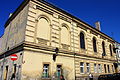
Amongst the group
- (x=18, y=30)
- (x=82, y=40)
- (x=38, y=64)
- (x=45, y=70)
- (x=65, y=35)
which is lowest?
(x=45, y=70)

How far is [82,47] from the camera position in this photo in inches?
686

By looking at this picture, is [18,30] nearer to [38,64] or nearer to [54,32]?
[54,32]

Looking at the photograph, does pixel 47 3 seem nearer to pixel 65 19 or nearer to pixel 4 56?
pixel 65 19

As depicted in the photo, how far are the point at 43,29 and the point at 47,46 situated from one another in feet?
6.98

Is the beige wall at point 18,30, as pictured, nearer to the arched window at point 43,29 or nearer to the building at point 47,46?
the building at point 47,46

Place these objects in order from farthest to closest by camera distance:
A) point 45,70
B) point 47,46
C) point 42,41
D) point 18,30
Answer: point 18,30 → point 47,46 → point 42,41 → point 45,70

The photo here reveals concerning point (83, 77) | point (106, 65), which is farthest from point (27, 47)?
point (106, 65)

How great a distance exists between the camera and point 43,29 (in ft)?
41.5

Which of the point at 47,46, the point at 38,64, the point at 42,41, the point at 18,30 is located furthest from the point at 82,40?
the point at 18,30

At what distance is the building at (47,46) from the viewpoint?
10.7 meters

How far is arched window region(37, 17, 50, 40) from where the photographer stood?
12191 mm

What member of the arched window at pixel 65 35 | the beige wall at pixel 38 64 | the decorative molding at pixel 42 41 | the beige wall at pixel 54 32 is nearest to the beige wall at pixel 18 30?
the beige wall at pixel 54 32

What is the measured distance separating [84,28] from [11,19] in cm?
1216

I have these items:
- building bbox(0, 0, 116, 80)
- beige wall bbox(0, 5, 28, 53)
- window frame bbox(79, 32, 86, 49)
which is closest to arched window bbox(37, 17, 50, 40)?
building bbox(0, 0, 116, 80)
